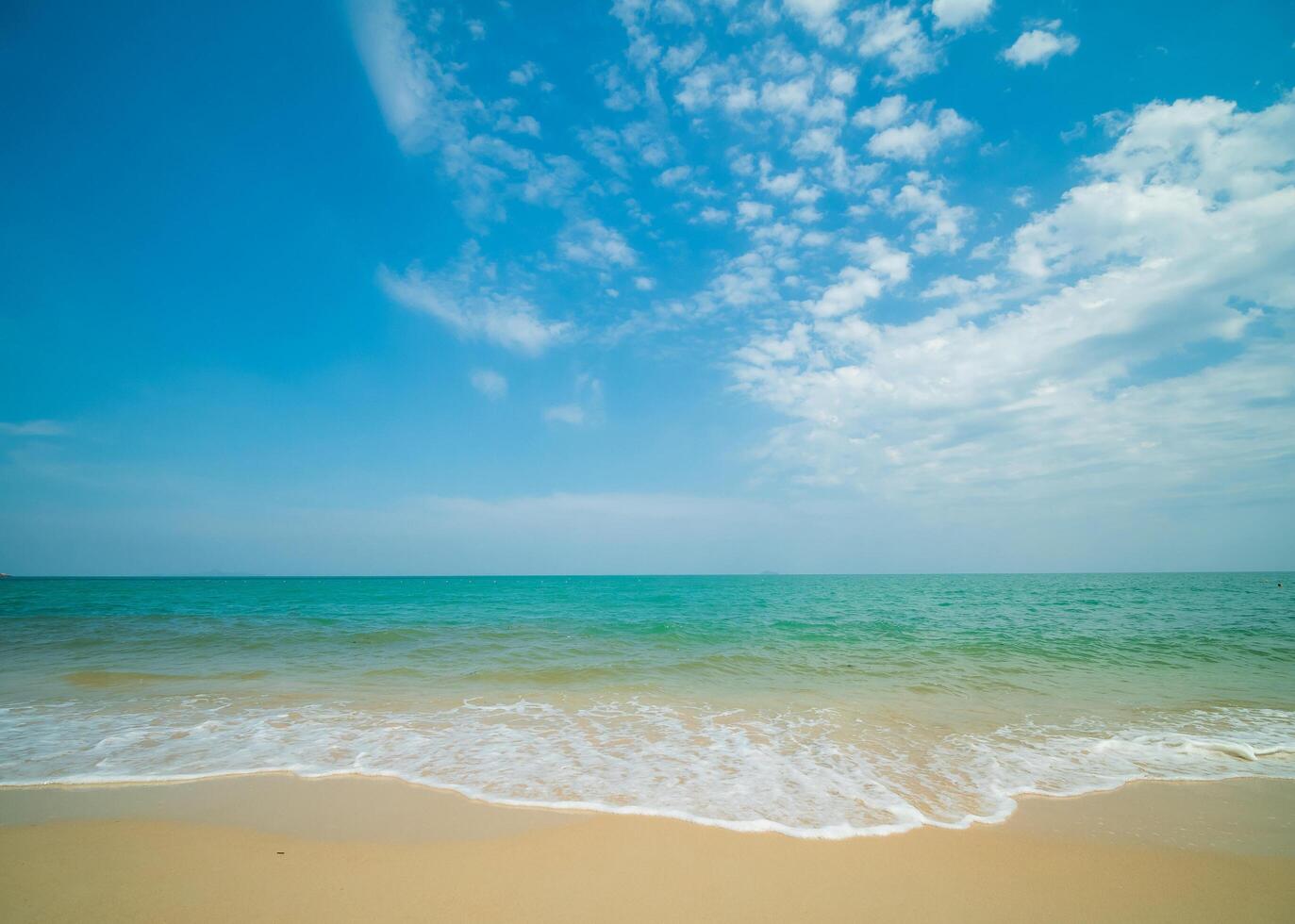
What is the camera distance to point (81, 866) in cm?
397

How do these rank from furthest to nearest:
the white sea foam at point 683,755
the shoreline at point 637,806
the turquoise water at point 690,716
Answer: the turquoise water at point 690,716, the white sea foam at point 683,755, the shoreline at point 637,806

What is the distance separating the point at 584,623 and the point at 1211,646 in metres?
22.4

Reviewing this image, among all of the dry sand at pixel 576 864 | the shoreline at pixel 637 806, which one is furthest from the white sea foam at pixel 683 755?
the dry sand at pixel 576 864

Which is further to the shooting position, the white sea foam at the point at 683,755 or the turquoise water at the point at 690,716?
the turquoise water at the point at 690,716

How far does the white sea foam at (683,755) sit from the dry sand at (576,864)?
444 millimetres

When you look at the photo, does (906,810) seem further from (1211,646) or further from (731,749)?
(1211,646)

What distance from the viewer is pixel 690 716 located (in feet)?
28.8

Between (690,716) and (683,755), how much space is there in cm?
214

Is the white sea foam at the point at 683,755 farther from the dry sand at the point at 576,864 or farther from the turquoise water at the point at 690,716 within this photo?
the dry sand at the point at 576,864

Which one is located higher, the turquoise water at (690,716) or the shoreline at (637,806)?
the shoreline at (637,806)

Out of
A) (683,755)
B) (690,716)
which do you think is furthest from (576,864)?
(690,716)

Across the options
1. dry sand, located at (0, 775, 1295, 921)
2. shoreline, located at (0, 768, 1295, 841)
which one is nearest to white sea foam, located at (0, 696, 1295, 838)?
shoreline, located at (0, 768, 1295, 841)

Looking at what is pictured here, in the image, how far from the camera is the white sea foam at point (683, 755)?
5301mm

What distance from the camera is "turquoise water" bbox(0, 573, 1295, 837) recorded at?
5742 millimetres
